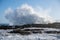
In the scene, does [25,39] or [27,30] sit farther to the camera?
[27,30]

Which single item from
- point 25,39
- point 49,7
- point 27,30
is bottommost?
point 25,39

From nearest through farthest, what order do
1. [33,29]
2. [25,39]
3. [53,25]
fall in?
[25,39], [53,25], [33,29]

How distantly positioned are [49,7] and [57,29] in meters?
0.53

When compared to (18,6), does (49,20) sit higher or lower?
lower

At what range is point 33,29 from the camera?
2.56 m

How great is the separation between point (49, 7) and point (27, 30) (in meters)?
0.72

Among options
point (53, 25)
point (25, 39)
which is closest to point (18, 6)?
point (25, 39)

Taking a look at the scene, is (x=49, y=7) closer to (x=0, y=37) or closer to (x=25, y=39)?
(x=25, y=39)

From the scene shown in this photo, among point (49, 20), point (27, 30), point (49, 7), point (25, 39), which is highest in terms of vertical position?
point (49, 7)

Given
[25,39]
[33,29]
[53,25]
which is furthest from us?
[33,29]

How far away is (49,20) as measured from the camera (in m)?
2.33

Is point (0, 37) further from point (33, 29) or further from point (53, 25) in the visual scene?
point (53, 25)

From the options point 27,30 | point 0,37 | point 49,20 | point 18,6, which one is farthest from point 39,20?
point 0,37

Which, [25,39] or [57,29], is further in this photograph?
[57,29]
